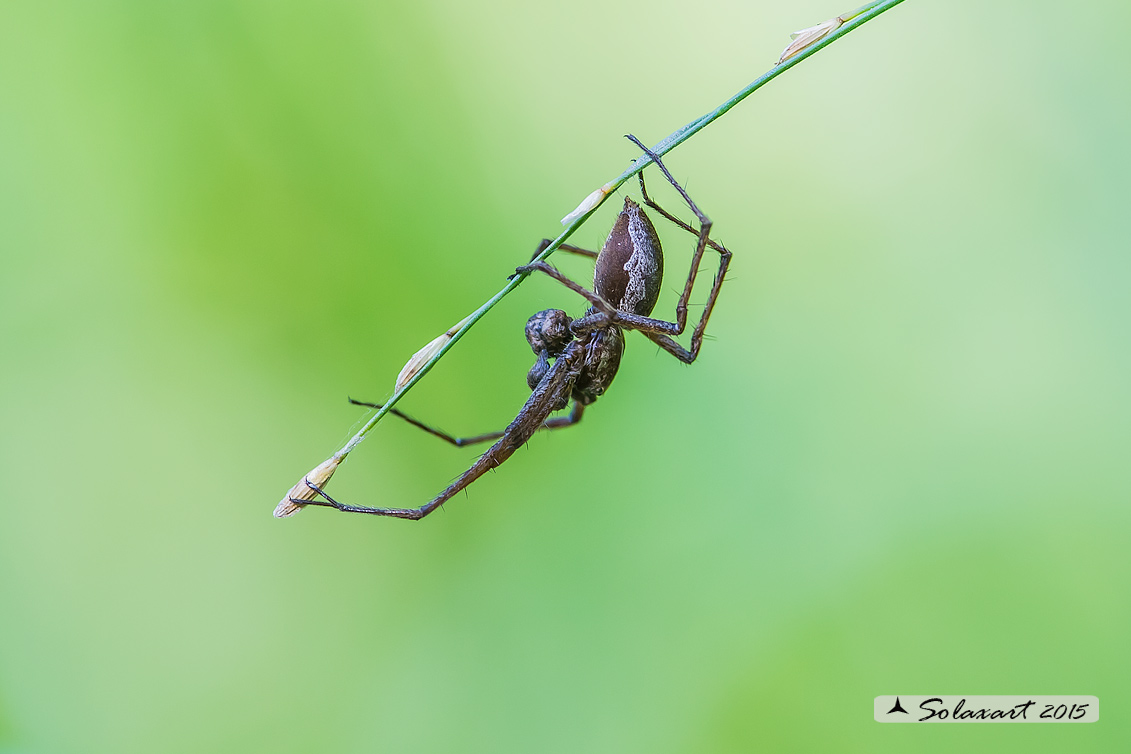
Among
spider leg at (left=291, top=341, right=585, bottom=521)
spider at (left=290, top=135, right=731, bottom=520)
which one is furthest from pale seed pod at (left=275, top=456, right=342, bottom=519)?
spider at (left=290, top=135, right=731, bottom=520)

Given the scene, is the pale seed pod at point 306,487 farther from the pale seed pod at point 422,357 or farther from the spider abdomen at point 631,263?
the spider abdomen at point 631,263

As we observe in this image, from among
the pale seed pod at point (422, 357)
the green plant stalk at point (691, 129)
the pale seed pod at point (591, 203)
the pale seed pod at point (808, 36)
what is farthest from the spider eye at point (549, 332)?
the pale seed pod at point (808, 36)

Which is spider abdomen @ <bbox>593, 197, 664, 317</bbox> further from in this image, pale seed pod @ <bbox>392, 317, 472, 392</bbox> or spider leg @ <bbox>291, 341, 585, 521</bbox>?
pale seed pod @ <bbox>392, 317, 472, 392</bbox>

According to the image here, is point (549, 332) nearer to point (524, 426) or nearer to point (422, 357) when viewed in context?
point (524, 426)

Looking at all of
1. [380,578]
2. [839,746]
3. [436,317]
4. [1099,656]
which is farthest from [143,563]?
[1099,656]

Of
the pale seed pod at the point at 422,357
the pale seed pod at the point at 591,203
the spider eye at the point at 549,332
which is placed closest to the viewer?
the pale seed pod at the point at 591,203

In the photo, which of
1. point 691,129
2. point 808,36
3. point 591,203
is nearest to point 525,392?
point 591,203

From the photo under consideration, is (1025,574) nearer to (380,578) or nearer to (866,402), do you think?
(866,402)
